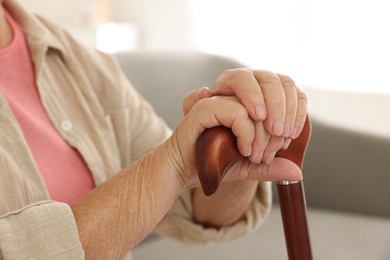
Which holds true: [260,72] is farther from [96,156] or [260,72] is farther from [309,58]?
[309,58]

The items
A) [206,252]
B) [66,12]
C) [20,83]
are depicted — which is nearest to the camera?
[20,83]

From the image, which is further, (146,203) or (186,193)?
(186,193)

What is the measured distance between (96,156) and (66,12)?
2132 millimetres

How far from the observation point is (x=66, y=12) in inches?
116

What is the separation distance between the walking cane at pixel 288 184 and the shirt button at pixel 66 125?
359 mm

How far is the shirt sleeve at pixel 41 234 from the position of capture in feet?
2.01

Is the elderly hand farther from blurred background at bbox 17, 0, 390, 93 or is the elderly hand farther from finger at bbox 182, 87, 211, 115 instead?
blurred background at bbox 17, 0, 390, 93

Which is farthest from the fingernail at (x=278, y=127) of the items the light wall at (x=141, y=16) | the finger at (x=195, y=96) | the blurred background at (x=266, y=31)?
the light wall at (x=141, y=16)

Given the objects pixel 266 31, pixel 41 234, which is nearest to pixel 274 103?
pixel 41 234

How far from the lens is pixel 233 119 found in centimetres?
61

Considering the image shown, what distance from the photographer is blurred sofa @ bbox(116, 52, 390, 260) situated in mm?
1392

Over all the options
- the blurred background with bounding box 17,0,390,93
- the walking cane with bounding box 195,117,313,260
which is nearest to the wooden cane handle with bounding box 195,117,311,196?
the walking cane with bounding box 195,117,313,260

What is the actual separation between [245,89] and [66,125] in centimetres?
37

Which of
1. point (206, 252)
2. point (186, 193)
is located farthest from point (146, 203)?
point (206, 252)
